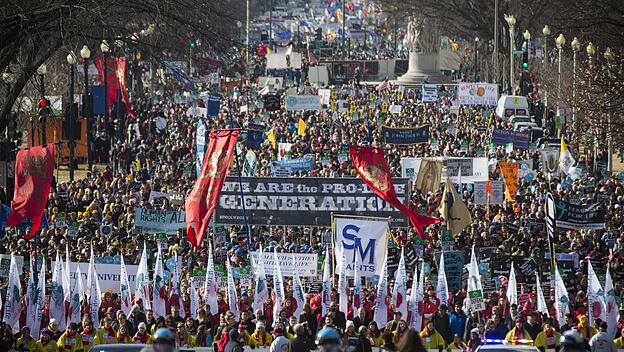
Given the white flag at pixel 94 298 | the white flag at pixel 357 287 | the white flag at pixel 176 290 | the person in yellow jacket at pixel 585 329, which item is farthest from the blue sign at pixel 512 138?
the person in yellow jacket at pixel 585 329

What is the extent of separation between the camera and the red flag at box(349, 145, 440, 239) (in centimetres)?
2584

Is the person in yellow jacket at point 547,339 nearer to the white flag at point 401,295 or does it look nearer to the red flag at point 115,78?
the white flag at point 401,295

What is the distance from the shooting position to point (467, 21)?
8956 cm

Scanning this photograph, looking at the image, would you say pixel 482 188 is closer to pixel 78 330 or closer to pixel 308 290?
pixel 308 290

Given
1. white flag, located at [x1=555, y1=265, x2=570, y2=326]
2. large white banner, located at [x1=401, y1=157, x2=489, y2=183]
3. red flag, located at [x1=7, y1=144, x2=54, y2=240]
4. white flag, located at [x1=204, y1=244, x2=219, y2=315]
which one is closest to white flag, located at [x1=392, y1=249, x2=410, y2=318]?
white flag, located at [x1=555, y1=265, x2=570, y2=326]

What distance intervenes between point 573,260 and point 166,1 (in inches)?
289

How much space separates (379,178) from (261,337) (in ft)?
22.4

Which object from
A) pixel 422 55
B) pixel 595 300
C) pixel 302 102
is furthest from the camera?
pixel 422 55

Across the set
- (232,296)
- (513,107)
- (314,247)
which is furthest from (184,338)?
(513,107)

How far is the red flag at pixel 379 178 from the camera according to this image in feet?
84.8

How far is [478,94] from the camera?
185 ft

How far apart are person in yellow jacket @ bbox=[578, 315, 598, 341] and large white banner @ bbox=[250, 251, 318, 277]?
14.8ft

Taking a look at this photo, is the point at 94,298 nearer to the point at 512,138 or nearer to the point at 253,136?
the point at 253,136

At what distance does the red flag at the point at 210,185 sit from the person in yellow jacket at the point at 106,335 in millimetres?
4608
